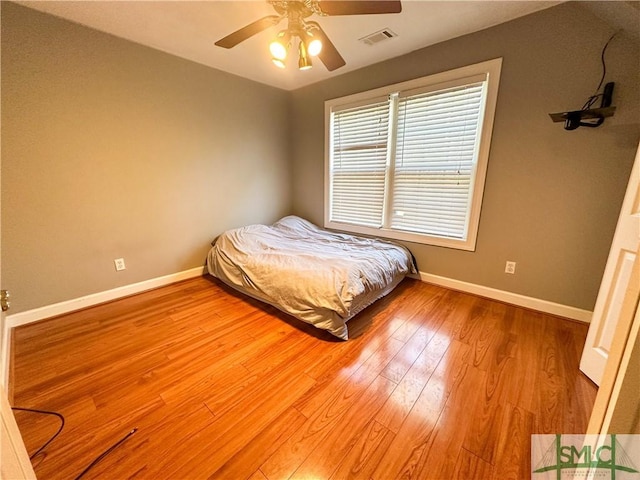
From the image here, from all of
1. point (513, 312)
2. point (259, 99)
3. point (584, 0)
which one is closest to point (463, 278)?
point (513, 312)

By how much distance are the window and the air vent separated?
0.49m

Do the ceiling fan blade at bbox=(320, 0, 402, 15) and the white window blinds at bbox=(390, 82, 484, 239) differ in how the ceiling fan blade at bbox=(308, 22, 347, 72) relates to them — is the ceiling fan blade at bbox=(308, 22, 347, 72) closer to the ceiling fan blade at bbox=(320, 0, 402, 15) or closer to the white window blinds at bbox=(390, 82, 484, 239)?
the ceiling fan blade at bbox=(320, 0, 402, 15)

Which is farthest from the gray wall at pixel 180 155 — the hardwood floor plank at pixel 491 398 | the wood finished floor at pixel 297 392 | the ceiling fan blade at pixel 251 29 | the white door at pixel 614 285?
the ceiling fan blade at pixel 251 29

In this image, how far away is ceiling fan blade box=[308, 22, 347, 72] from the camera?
160 cm

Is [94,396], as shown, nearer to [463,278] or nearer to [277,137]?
[463,278]

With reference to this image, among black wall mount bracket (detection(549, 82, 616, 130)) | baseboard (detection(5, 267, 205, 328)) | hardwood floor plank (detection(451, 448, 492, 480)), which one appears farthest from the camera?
baseboard (detection(5, 267, 205, 328))

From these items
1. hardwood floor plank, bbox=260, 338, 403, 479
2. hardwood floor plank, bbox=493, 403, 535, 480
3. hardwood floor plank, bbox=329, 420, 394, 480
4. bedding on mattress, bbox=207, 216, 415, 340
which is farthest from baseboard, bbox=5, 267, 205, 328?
hardwood floor plank, bbox=493, 403, 535, 480

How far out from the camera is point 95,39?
2123 millimetres

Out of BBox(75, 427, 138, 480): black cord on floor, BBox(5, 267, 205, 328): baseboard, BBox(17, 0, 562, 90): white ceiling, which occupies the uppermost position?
BBox(17, 0, 562, 90): white ceiling

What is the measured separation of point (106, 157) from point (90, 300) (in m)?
1.35

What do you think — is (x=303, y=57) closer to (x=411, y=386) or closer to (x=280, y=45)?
(x=280, y=45)

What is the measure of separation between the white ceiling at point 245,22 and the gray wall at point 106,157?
16 centimetres

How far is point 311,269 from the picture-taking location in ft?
6.87

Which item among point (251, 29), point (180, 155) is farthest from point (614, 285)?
point (180, 155)
